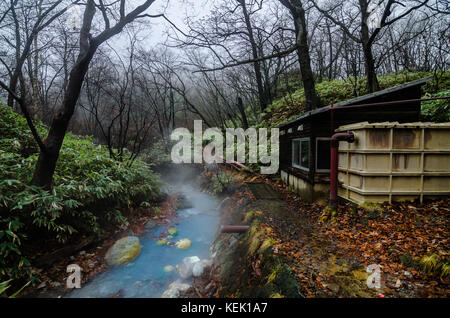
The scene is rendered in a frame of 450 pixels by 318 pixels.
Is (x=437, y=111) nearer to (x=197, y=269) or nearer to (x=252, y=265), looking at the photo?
(x=252, y=265)

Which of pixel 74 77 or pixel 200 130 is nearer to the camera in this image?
pixel 74 77

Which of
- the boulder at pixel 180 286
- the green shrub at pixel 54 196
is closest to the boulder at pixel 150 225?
the green shrub at pixel 54 196

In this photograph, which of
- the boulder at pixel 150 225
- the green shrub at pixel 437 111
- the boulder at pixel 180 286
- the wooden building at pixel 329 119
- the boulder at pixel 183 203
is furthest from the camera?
the boulder at pixel 183 203

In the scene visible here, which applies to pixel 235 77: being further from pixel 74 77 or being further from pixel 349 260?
pixel 349 260

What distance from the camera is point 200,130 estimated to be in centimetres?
1995

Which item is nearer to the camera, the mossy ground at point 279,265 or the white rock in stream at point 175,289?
the mossy ground at point 279,265

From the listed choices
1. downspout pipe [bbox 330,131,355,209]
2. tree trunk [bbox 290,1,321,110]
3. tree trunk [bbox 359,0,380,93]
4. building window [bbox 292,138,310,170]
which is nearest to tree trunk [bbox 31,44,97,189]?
downspout pipe [bbox 330,131,355,209]

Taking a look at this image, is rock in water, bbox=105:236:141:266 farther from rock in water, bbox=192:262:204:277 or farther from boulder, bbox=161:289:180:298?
rock in water, bbox=192:262:204:277

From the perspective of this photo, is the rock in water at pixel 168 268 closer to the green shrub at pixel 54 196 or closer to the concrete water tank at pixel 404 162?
the green shrub at pixel 54 196

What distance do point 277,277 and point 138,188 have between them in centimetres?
632

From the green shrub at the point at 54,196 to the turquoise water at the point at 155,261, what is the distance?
127 cm

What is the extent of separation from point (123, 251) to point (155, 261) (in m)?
0.96

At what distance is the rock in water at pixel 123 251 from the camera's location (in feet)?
17.6
